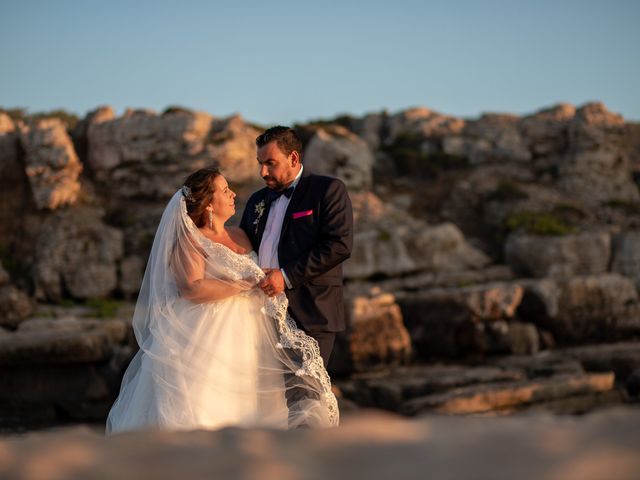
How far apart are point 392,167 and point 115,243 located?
1120cm

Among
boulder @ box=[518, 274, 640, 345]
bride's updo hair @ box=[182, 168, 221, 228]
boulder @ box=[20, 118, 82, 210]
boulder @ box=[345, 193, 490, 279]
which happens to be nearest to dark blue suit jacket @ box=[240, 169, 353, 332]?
bride's updo hair @ box=[182, 168, 221, 228]

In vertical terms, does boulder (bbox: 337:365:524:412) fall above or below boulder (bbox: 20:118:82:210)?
below

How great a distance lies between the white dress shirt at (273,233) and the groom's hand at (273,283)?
26 centimetres

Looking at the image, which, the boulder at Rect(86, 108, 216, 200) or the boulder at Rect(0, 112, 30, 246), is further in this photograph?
the boulder at Rect(86, 108, 216, 200)

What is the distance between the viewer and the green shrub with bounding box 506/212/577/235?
18.8 metres

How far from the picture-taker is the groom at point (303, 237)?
4.96m

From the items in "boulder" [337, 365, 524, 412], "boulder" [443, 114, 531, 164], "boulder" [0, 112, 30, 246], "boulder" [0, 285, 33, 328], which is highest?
"boulder" [443, 114, 531, 164]

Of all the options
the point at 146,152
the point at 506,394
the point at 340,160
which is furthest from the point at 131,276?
the point at 506,394

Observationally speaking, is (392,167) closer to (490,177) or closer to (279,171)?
(490,177)

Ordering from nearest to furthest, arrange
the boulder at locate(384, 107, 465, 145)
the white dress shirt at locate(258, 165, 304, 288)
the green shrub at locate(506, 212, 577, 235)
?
the white dress shirt at locate(258, 165, 304, 288) < the green shrub at locate(506, 212, 577, 235) < the boulder at locate(384, 107, 465, 145)

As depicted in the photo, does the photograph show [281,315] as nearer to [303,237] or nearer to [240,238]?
[303,237]

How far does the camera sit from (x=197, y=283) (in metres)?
4.93

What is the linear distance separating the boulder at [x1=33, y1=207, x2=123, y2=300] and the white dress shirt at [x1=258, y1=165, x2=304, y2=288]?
14.0 m

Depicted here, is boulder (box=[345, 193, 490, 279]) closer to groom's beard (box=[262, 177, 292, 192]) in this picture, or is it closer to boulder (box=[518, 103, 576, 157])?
boulder (box=[518, 103, 576, 157])
